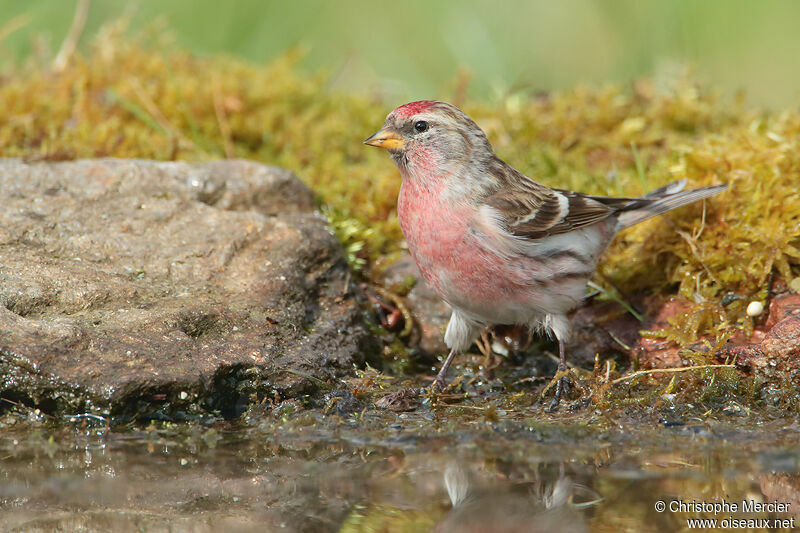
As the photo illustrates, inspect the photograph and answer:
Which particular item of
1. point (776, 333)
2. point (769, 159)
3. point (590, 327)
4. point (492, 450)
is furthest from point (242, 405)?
point (769, 159)

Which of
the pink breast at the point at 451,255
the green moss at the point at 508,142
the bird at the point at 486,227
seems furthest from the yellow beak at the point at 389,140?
the green moss at the point at 508,142

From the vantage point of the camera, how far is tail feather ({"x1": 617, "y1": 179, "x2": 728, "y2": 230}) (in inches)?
201

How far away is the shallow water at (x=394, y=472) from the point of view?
2.71 m

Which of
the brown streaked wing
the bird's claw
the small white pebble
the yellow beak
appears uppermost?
the yellow beak

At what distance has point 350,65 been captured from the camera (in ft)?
31.5

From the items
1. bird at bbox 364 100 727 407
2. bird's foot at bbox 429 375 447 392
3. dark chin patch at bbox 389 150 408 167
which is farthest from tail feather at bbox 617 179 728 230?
bird's foot at bbox 429 375 447 392

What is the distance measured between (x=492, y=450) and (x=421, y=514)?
30.3 inches

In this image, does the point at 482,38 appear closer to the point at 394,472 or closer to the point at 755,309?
the point at 755,309

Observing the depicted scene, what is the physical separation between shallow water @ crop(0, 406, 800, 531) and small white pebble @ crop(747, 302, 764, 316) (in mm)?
1069

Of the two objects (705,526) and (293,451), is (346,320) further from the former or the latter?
(705,526)

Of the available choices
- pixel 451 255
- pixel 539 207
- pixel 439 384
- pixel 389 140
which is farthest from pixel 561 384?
pixel 389 140

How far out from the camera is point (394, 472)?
3.16m

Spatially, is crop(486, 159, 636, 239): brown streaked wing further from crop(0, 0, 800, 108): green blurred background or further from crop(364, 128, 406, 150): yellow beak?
crop(0, 0, 800, 108): green blurred background

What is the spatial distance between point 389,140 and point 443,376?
4.69ft
